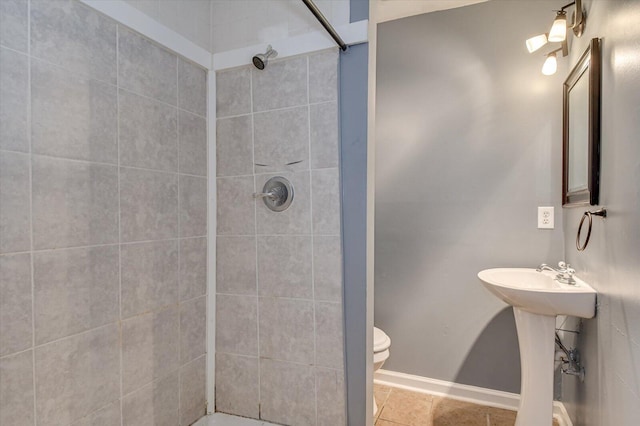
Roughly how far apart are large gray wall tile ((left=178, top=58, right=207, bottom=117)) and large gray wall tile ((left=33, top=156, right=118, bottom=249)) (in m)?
0.46

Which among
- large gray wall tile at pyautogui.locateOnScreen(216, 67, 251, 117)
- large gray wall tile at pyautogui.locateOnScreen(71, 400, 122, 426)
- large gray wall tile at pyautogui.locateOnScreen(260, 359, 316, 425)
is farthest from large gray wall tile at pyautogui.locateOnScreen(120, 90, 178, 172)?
large gray wall tile at pyautogui.locateOnScreen(260, 359, 316, 425)

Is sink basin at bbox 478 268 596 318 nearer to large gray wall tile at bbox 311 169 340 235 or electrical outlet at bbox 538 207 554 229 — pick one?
electrical outlet at bbox 538 207 554 229

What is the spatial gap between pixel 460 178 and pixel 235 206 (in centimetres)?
144

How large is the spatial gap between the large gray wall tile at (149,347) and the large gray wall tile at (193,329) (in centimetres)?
3

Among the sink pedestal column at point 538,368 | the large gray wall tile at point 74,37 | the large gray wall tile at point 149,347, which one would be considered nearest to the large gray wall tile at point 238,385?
the large gray wall tile at point 149,347

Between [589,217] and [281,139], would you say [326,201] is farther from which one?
[589,217]

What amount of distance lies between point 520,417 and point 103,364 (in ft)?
6.08

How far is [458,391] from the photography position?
221cm

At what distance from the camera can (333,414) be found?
1353 millimetres

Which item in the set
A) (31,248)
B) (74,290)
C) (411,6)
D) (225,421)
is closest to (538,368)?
(225,421)

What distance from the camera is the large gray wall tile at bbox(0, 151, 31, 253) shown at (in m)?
0.88

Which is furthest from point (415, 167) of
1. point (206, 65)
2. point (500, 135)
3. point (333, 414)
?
point (333, 414)

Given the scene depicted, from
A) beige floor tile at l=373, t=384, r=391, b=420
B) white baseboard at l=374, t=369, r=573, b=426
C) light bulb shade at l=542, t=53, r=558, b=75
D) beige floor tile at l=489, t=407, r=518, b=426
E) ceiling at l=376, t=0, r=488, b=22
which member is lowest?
beige floor tile at l=373, t=384, r=391, b=420

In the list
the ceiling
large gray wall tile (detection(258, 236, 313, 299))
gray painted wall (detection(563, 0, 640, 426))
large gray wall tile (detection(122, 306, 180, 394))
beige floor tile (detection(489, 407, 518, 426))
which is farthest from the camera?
the ceiling
